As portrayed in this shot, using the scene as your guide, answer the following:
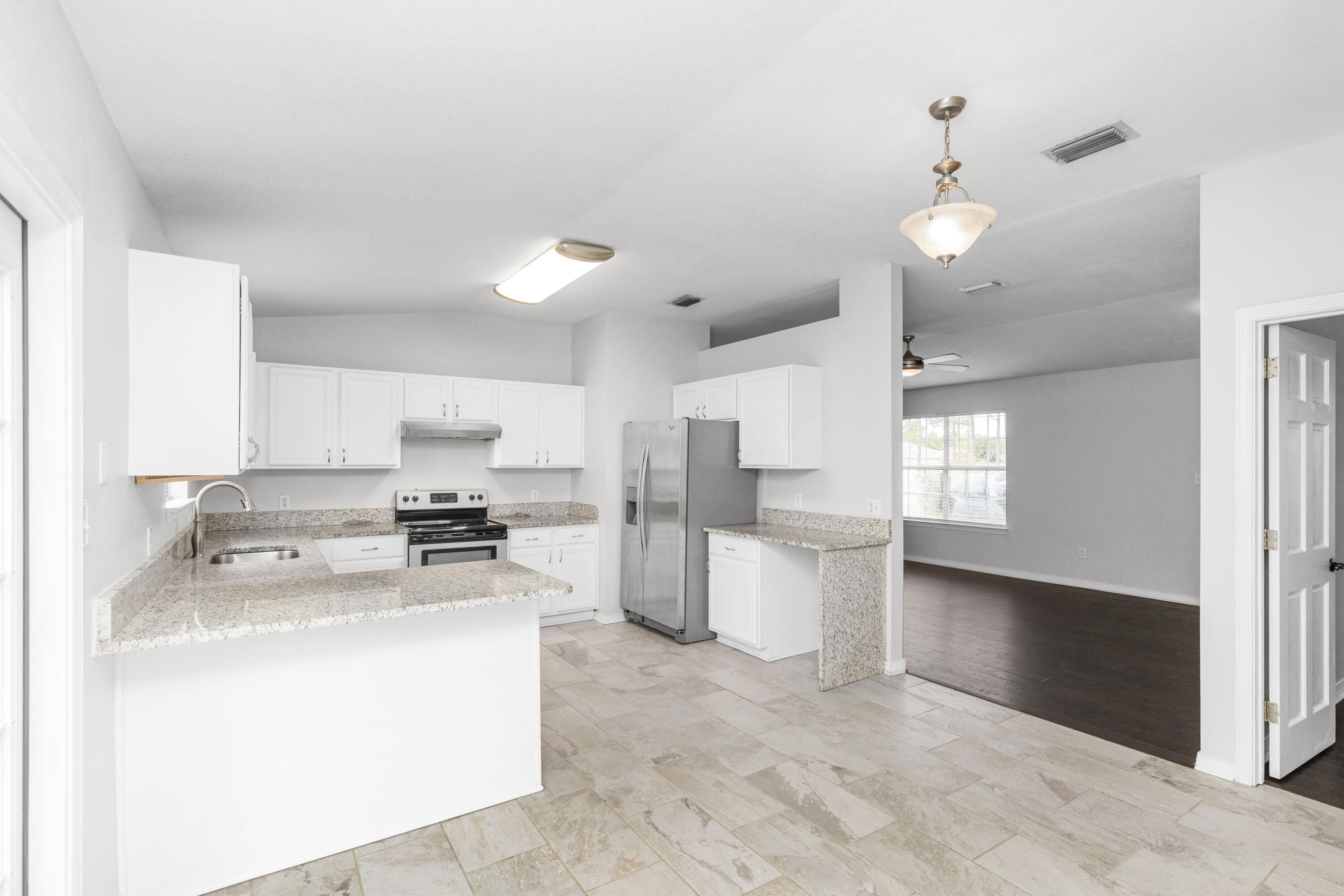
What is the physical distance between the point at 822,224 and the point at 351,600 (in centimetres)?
289

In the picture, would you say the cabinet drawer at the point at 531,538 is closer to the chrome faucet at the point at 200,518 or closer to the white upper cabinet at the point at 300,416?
the white upper cabinet at the point at 300,416

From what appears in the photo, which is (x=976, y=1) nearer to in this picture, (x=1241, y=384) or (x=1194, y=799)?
(x=1241, y=384)

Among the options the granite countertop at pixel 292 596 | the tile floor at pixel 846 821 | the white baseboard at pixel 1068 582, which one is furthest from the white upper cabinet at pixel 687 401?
the white baseboard at pixel 1068 582

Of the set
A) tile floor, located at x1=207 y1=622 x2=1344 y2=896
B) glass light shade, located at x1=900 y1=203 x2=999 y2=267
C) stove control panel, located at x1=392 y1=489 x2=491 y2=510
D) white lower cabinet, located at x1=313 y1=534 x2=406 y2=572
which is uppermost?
glass light shade, located at x1=900 y1=203 x2=999 y2=267

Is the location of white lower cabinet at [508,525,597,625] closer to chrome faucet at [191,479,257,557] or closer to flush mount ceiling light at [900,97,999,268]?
chrome faucet at [191,479,257,557]

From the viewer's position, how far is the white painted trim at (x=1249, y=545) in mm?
2764

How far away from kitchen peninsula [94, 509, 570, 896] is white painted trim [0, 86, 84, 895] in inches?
8.9

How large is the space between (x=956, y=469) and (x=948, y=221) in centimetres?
714

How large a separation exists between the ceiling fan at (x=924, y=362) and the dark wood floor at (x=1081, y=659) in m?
2.25

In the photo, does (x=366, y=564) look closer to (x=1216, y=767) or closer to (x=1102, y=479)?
(x=1216, y=767)

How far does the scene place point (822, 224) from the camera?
140 inches

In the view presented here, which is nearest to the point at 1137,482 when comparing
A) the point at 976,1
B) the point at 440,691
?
the point at 976,1

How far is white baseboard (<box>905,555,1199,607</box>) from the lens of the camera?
6605 mm

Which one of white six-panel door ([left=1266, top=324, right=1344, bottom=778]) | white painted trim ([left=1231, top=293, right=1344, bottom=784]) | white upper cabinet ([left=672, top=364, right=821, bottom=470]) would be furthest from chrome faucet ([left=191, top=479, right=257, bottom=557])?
white six-panel door ([left=1266, top=324, right=1344, bottom=778])
